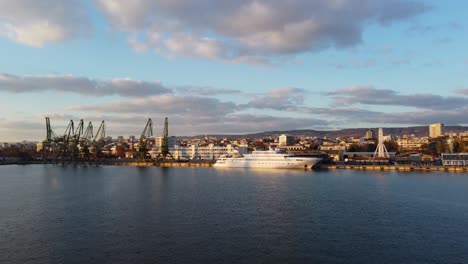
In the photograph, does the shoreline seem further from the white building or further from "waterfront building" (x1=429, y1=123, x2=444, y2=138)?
"waterfront building" (x1=429, y1=123, x2=444, y2=138)

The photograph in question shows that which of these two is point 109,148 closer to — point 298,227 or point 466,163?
point 466,163

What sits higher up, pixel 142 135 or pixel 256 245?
pixel 142 135

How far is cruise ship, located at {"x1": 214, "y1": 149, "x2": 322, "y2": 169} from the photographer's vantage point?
4828cm

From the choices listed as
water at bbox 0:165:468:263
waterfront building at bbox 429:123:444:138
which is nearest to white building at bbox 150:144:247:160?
water at bbox 0:165:468:263

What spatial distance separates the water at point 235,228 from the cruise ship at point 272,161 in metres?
25.4

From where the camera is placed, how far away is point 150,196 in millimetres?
22406

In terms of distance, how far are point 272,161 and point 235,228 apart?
3644 centimetres

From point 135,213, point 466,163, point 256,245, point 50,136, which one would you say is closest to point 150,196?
point 135,213

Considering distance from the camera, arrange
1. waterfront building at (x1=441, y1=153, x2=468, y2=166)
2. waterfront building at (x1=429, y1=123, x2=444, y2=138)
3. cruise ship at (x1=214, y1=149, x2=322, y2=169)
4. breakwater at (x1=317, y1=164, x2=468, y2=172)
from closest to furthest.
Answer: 1. breakwater at (x1=317, y1=164, x2=468, y2=172)
2. waterfront building at (x1=441, y1=153, x2=468, y2=166)
3. cruise ship at (x1=214, y1=149, x2=322, y2=169)
4. waterfront building at (x1=429, y1=123, x2=444, y2=138)

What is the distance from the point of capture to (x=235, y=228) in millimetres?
13867

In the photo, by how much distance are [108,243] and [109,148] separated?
289ft

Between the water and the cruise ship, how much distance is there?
83.4 ft

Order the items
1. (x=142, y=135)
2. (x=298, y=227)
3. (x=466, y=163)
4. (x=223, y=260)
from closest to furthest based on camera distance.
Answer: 1. (x=223, y=260)
2. (x=298, y=227)
3. (x=466, y=163)
4. (x=142, y=135)

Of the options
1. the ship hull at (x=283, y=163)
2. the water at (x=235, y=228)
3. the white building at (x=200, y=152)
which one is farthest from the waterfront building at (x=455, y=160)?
the white building at (x=200, y=152)
